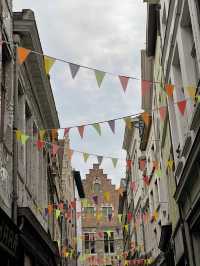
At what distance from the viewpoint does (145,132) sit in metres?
26.3

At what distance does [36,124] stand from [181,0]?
7445 millimetres

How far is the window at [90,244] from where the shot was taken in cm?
5166

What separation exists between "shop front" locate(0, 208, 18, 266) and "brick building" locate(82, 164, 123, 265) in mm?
38851

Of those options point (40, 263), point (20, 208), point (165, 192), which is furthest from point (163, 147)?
point (20, 208)

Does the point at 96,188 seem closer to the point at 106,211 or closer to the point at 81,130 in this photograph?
the point at 106,211

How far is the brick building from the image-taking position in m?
51.3

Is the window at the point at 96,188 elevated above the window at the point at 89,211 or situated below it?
above

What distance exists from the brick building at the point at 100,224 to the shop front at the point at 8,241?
127ft

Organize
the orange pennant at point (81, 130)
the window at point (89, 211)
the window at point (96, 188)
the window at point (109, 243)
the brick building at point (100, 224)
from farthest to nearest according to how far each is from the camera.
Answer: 1. the window at point (96, 188)
2. the window at point (89, 211)
3. the window at point (109, 243)
4. the brick building at point (100, 224)
5. the orange pennant at point (81, 130)

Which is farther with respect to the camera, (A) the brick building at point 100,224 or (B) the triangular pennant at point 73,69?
(A) the brick building at point 100,224

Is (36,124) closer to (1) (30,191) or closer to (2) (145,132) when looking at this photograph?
(1) (30,191)

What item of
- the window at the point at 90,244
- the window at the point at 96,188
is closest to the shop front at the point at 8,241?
the window at the point at 90,244

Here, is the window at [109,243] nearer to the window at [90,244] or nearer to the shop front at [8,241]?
the window at [90,244]

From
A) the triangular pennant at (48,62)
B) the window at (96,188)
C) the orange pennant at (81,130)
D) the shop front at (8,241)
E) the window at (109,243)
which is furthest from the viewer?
the window at (96,188)
